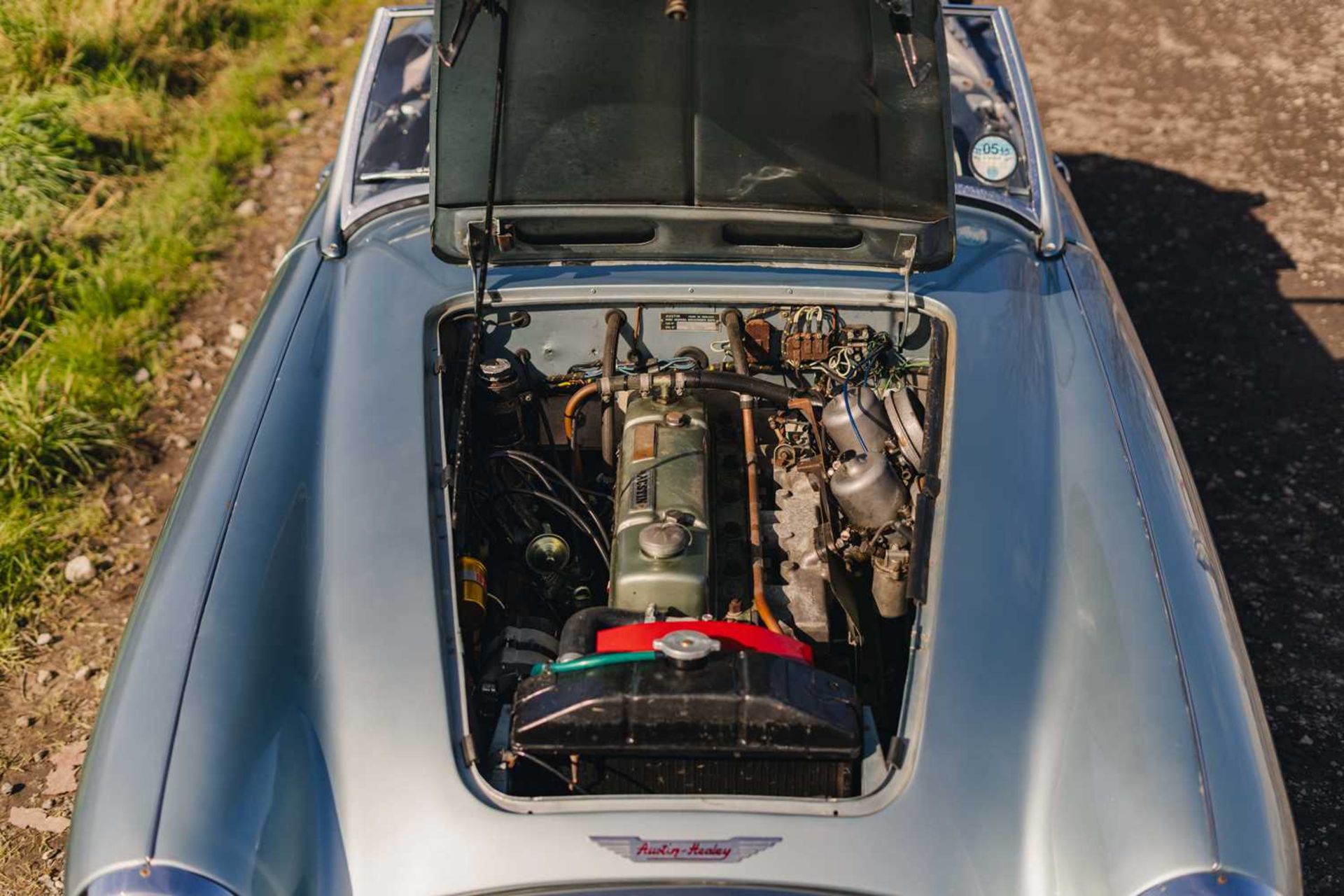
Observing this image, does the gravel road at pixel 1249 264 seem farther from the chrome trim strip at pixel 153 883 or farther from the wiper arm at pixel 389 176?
the wiper arm at pixel 389 176

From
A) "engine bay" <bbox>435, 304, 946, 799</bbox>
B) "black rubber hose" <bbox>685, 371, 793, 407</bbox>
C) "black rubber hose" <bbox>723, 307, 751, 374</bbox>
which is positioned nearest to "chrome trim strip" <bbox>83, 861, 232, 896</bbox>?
"engine bay" <bbox>435, 304, 946, 799</bbox>

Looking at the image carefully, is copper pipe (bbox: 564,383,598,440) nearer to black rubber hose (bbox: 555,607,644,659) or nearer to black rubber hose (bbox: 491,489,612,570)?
black rubber hose (bbox: 491,489,612,570)

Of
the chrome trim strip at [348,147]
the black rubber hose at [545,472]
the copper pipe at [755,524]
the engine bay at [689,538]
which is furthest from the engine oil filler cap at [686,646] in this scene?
the chrome trim strip at [348,147]

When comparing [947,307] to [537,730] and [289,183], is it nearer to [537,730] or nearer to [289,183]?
[537,730]

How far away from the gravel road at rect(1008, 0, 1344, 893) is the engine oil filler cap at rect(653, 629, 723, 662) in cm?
192

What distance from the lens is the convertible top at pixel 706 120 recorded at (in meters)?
2.93

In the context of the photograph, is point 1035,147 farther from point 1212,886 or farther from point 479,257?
point 1212,886

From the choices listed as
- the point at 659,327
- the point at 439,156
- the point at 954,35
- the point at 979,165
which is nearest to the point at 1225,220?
the point at 954,35

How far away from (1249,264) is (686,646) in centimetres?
406

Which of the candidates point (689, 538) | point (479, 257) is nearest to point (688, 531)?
point (689, 538)

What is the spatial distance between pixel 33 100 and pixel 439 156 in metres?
3.67

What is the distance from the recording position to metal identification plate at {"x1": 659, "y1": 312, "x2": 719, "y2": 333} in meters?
3.37

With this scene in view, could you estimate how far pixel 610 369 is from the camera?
3.22 metres

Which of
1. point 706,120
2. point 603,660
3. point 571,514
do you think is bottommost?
point 603,660
